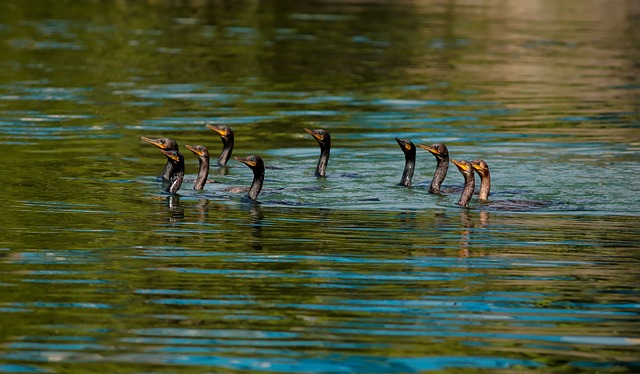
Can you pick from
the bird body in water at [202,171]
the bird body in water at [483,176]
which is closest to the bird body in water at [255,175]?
the bird body in water at [202,171]

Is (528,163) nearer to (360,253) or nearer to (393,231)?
(393,231)

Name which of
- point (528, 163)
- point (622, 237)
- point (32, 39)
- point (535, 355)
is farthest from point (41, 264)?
point (32, 39)

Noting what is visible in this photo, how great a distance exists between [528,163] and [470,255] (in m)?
7.50

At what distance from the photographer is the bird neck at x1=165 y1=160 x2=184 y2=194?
739 inches

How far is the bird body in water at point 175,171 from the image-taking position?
61.7 ft

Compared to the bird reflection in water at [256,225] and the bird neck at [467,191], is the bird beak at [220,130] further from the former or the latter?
the bird neck at [467,191]

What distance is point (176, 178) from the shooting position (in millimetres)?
19000

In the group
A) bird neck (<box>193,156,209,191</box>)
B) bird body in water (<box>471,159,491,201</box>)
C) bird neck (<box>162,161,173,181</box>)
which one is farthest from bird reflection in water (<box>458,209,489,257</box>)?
bird neck (<box>162,161,173,181</box>)

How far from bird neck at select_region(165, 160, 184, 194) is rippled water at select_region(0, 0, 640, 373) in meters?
0.25

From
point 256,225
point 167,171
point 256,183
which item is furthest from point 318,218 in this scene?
point 167,171

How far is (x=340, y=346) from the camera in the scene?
1032 centimetres

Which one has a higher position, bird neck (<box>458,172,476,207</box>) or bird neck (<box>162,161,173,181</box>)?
bird neck (<box>458,172,476,207</box>)

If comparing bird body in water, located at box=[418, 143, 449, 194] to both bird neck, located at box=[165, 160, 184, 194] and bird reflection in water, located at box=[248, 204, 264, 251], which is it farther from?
bird neck, located at box=[165, 160, 184, 194]

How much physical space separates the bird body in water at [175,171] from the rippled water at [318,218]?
270 mm
